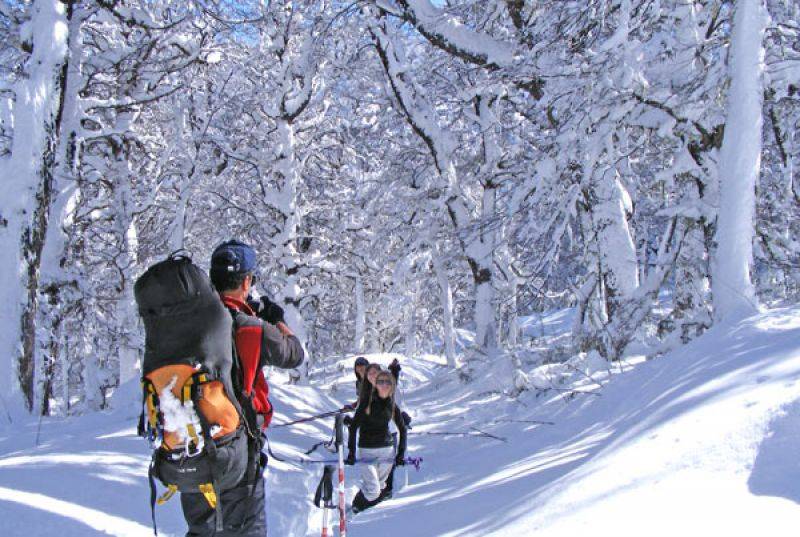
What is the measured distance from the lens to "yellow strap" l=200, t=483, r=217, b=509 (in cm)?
319

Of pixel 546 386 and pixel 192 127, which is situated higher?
pixel 192 127

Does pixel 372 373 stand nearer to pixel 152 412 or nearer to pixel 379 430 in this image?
pixel 379 430

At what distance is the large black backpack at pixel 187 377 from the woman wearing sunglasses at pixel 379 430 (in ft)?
15.3

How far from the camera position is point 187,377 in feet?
10.1

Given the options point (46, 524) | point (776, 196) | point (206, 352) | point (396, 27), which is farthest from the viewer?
point (396, 27)

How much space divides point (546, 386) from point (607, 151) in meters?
3.78

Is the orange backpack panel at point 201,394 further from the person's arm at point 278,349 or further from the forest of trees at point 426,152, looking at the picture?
the forest of trees at point 426,152

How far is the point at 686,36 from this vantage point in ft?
23.8

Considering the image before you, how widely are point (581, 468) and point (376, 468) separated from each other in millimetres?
4356

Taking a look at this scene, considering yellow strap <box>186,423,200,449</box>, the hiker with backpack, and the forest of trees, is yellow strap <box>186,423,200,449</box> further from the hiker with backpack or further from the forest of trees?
the forest of trees

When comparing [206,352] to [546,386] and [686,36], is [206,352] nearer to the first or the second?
[686,36]

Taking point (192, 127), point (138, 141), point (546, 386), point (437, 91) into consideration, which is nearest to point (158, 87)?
point (138, 141)

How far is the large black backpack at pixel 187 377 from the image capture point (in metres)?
3.10

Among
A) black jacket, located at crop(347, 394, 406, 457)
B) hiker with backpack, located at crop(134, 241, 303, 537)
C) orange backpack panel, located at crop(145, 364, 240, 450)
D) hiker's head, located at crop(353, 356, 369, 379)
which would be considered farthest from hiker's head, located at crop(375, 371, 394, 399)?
orange backpack panel, located at crop(145, 364, 240, 450)
